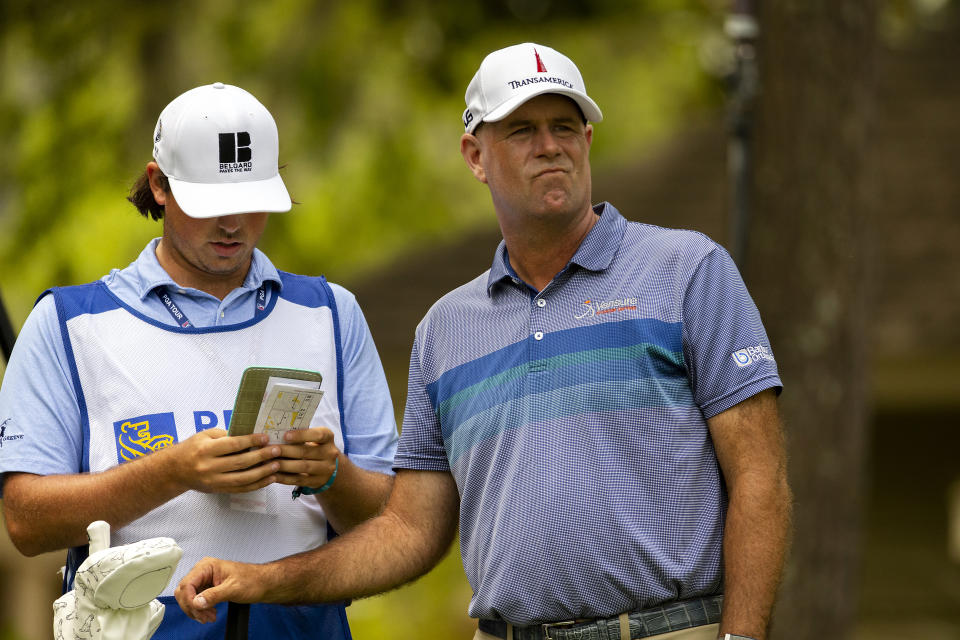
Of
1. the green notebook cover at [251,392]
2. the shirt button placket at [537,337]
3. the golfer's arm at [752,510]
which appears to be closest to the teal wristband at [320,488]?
the green notebook cover at [251,392]

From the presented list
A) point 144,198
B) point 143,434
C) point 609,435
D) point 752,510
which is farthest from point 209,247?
point 752,510

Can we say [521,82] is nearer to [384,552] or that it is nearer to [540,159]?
[540,159]

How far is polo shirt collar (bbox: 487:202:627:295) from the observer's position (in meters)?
3.16

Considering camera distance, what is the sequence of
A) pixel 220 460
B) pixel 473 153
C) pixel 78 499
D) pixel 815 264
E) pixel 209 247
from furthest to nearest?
pixel 815 264, pixel 473 153, pixel 209 247, pixel 78 499, pixel 220 460

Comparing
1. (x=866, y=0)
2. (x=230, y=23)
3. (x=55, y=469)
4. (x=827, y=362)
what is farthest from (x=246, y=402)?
(x=230, y=23)

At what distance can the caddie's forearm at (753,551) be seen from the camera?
2844 mm

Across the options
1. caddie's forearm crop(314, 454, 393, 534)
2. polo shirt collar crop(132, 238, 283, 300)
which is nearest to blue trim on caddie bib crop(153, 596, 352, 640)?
caddie's forearm crop(314, 454, 393, 534)

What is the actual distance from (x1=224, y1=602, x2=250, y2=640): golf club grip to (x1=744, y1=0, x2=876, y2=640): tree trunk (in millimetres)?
3172

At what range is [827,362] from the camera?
5.64m

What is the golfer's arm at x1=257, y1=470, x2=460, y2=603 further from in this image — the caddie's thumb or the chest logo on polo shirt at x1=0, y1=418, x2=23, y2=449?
the chest logo on polo shirt at x1=0, y1=418, x2=23, y2=449

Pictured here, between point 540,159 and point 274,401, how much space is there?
2.95ft

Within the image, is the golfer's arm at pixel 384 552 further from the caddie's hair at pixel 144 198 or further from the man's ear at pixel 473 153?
the caddie's hair at pixel 144 198

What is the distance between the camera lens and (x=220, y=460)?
2.79 m

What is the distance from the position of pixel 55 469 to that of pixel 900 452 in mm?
9548
